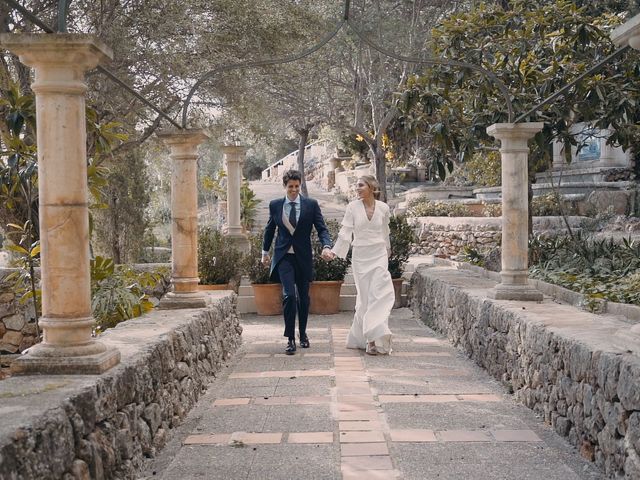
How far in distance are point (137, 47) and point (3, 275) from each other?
146 inches

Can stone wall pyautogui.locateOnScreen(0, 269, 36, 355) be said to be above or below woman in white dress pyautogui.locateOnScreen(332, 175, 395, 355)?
below

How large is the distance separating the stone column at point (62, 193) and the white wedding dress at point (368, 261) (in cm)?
364

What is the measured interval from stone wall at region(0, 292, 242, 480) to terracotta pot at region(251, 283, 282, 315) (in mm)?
4445

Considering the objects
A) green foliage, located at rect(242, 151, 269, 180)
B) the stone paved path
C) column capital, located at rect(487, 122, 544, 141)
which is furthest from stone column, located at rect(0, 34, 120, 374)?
green foliage, located at rect(242, 151, 269, 180)

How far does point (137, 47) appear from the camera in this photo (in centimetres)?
1136

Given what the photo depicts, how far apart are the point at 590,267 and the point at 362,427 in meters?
5.86

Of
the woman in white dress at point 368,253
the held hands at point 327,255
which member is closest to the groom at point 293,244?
the held hands at point 327,255

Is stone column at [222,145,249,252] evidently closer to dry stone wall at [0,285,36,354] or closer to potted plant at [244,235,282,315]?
potted plant at [244,235,282,315]

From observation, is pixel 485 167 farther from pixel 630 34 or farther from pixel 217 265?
pixel 630 34

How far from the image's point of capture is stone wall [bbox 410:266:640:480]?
3633mm

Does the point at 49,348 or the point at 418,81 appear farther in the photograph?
the point at 418,81

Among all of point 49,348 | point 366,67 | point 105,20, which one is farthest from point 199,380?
point 366,67

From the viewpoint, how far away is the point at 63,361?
3.85 meters

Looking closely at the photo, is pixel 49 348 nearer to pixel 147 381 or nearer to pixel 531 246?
pixel 147 381
